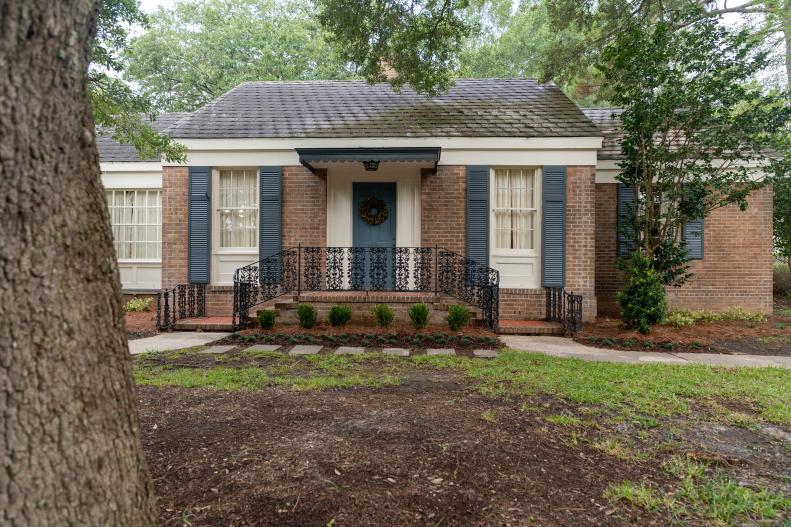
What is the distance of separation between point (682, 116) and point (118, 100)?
965 centimetres

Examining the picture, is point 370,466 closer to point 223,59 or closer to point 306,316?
point 306,316

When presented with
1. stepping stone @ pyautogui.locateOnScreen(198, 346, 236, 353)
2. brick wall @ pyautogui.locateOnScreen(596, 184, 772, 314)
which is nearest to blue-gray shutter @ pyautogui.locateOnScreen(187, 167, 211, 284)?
stepping stone @ pyautogui.locateOnScreen(198, 346, 236, 353)

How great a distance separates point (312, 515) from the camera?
2.02 meters

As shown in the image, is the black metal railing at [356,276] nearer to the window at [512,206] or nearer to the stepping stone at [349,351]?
the window at [512,206]

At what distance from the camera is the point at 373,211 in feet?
31.9

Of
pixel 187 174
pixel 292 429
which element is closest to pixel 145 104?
pixel 187 174

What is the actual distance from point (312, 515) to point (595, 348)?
6.11 m

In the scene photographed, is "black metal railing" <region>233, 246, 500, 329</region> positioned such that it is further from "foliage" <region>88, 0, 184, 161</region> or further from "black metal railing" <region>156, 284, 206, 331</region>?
"foliage" <region>88, 0, 184, 161</region>

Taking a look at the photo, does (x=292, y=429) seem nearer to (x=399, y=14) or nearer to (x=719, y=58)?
(x=399, y=14)

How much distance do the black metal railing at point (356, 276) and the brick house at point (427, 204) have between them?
104 millimetres

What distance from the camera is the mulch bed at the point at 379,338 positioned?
690 cm

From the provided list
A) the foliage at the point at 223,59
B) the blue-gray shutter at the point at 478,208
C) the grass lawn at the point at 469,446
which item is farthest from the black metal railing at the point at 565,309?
the foliage at the point at 223,59

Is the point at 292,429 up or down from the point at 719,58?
down

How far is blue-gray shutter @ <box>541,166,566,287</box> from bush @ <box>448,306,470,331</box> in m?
2.42
